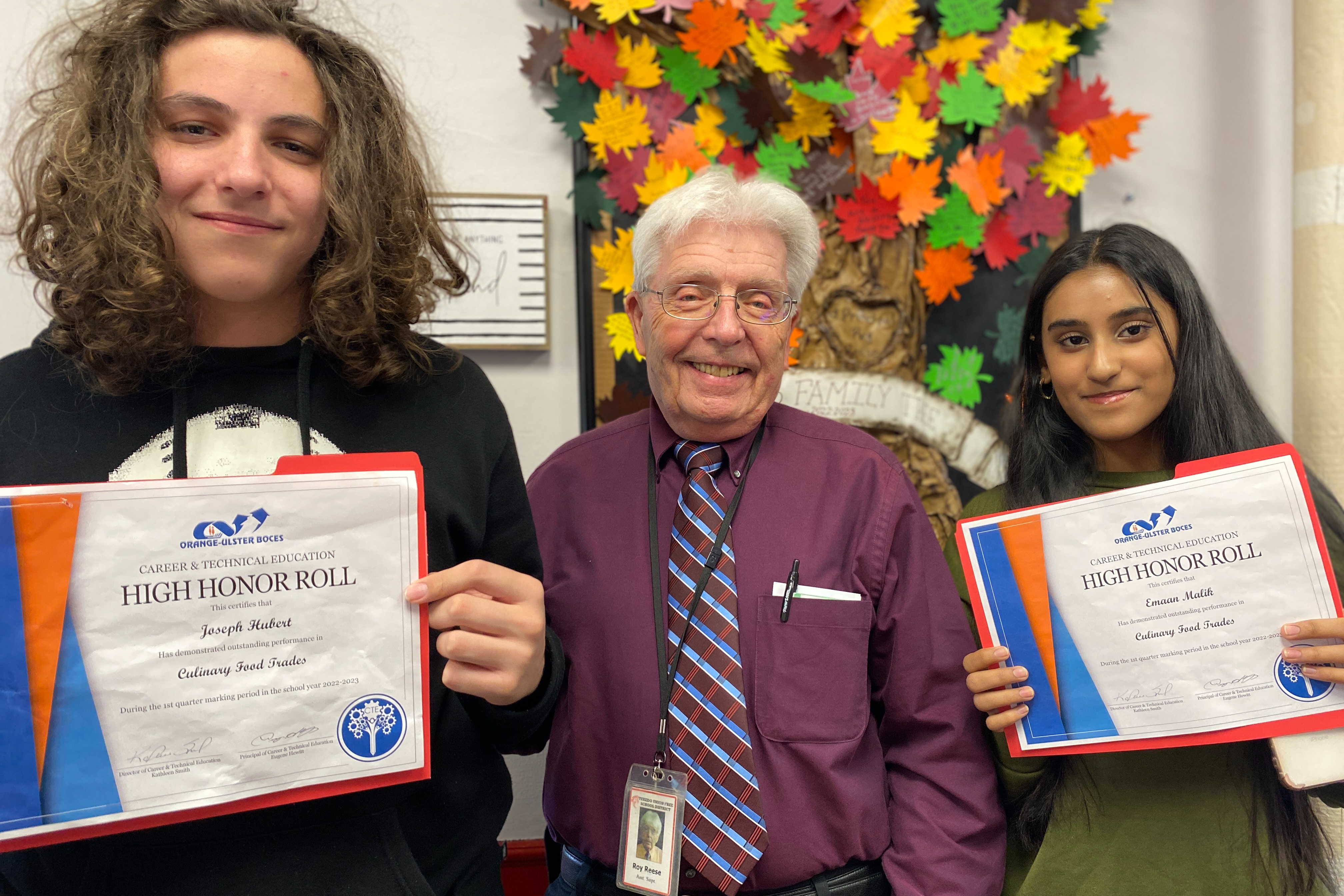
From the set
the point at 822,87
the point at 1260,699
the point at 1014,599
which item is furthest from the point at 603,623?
the point at 822,87

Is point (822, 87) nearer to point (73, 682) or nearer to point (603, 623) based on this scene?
point (603, 623)

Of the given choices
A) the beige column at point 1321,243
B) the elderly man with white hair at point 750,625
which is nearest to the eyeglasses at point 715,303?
the elderly man with white hair at point 750,625

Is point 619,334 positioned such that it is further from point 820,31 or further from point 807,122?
point 820,31

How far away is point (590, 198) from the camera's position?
2195 mm

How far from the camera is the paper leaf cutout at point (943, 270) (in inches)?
92.4

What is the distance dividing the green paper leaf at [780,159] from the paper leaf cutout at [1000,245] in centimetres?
58

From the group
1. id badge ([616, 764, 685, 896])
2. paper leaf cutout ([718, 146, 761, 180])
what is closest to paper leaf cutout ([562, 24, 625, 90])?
paper leaf cutout ([718, 146, 761, 180])

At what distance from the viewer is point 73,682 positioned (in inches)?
34.3

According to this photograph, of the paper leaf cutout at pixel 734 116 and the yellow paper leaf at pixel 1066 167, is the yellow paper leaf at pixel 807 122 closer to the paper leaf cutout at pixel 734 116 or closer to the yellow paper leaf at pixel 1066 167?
the paper leaf cutout at pixel 734 116

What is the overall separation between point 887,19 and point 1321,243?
51.1 inches

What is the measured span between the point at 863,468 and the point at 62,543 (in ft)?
3.89

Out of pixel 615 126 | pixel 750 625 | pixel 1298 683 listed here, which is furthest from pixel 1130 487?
pixel 615 126

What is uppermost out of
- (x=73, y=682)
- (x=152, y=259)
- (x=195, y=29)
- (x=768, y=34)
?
(x=768, y=34)

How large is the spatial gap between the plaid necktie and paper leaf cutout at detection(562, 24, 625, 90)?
1263mm
